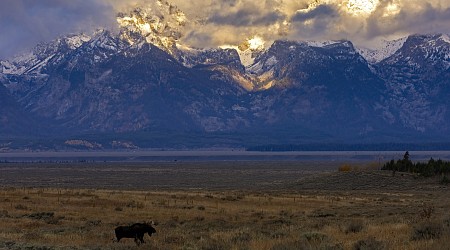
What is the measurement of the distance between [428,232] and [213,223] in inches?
628

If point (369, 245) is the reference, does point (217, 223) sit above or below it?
below

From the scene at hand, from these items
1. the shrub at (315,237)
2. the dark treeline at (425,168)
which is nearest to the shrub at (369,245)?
the shrub at (315,237)

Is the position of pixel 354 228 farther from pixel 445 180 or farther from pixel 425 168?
pixel 425 168

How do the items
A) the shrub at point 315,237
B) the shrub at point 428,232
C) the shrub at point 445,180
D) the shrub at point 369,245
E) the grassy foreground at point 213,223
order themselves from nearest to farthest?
the shrub at point 369,245 → the shrub at point 428,232 → the shrub at point 315,237 → the grassy foreground at point 213,223 → the shrub at point 445,180

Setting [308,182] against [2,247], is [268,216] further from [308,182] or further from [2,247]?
[308,182]

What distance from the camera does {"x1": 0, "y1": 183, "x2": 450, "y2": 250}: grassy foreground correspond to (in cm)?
2639

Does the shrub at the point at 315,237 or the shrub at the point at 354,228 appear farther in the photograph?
the shrub at the point at 354,228

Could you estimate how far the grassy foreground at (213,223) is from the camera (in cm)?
2639

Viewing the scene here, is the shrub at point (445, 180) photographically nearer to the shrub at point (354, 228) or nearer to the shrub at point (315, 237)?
the shrub at point (354, 228)

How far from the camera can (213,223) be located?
40.2 m

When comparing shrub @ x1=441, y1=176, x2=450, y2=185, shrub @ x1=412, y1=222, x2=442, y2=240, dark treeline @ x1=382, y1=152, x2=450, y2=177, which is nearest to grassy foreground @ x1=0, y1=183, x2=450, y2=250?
shrub @ x1=412, y1=222, x2=442, y2=240

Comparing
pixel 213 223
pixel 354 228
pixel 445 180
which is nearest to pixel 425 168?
pixel 445 180

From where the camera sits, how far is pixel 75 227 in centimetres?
3781

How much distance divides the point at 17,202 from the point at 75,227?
58.8 feet
